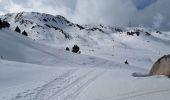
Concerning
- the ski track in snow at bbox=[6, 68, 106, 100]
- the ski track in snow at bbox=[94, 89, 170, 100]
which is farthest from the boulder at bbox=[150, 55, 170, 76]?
the ski track in snow at bbox=[6, 68, 106, 100]

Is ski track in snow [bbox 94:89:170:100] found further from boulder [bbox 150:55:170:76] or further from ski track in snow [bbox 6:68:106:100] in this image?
boulder [bbox 150:55:170:76]

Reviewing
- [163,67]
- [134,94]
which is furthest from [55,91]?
[163,67]

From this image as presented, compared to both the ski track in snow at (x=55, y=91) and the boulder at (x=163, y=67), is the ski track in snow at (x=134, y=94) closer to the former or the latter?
the ski track in snow at (x=55, y=91)

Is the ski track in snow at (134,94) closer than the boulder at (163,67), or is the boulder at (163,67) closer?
the ski track in snow at (134,94)

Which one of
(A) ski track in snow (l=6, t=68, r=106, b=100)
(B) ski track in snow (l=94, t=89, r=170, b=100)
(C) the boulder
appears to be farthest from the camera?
(C) the boulder

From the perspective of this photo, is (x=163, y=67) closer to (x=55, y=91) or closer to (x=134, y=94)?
(x=134, y=94)

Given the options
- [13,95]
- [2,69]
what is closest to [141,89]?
[13,95]

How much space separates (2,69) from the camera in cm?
2092

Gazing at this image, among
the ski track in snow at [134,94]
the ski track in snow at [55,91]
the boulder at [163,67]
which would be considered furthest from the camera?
the boulder at [163,67]

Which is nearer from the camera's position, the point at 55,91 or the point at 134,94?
the point at 134,94

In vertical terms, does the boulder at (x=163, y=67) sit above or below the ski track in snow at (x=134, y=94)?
above

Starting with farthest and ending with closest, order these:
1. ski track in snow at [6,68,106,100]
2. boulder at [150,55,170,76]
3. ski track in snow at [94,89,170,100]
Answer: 1. boulder at [150,55,170,76]
2. ski track in snow at [94,89,170,100]
3. ski track in snow at [6,68,106,100]

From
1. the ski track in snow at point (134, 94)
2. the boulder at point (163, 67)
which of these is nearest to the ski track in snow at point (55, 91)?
the ski track in snow at point (134, 94)

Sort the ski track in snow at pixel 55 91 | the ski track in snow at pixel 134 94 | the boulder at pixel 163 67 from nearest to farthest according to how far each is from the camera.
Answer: the ski track in snow at pixel 55 91 → the ski track in snow at pixel 134 94 → the boulder at pixel 163 67
